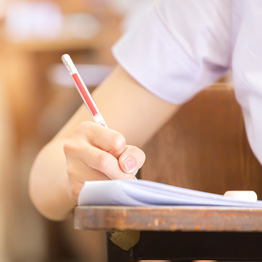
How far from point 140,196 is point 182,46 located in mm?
498

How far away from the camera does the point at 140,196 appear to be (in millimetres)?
438

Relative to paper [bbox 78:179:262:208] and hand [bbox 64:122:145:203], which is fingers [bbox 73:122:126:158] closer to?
hand [bbox 64:122:145:203]

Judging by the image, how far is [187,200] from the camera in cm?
44

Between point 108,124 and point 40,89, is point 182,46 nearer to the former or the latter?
point 108,124

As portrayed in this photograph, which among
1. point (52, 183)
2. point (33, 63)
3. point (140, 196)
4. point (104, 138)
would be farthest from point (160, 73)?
point (33, 63)

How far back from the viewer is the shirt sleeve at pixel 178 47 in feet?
2.96

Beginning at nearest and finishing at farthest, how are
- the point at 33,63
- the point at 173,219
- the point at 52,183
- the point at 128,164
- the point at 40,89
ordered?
the point at 173,219, the point at 128,164, the point at 52,183, the point at 40,89, the point at 33,63

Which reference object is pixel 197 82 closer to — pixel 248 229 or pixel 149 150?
pixel 149 150

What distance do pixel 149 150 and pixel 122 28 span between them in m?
2.89

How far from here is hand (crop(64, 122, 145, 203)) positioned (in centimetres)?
56

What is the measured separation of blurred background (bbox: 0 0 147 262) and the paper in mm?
1547

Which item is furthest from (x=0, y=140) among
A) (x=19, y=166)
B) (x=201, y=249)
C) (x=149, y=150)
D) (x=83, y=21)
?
(x=201, y=249)

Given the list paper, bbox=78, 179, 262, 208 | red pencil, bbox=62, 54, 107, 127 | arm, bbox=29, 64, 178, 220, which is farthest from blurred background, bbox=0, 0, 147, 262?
paper, bbox=78, 179, 262, 208

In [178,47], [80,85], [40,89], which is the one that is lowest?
[40,89]
